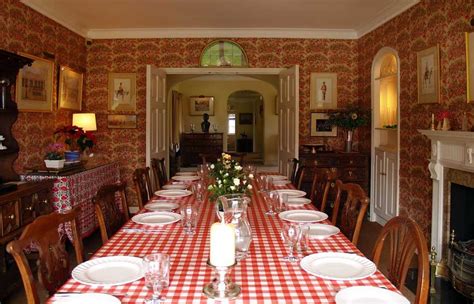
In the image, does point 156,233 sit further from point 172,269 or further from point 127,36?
point 127,36

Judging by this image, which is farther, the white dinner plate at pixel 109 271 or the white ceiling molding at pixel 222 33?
the white ceiling molding at pixel 222 33

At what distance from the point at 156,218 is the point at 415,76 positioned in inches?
133

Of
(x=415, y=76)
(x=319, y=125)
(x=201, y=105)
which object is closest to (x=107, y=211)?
(x=415, y=76)

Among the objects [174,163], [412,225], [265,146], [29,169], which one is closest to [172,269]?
[412,225]

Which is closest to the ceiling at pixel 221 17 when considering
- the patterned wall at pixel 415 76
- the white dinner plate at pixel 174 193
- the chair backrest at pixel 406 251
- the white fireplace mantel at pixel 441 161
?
the patterned wall at pixel 415 76

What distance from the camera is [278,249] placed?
6.72 feet

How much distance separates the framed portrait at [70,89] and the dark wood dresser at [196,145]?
6.51 meters

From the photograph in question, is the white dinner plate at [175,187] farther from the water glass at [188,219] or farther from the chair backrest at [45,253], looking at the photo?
the chair backrest at [45,253]

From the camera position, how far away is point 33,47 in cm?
478

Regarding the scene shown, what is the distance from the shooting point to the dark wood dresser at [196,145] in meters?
12.6

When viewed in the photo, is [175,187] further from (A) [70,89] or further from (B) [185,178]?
(A) [70,89]

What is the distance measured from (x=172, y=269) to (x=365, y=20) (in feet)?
16.1

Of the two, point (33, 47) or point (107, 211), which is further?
point (33, 47)

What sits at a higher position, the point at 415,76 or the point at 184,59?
the point at 184,59
